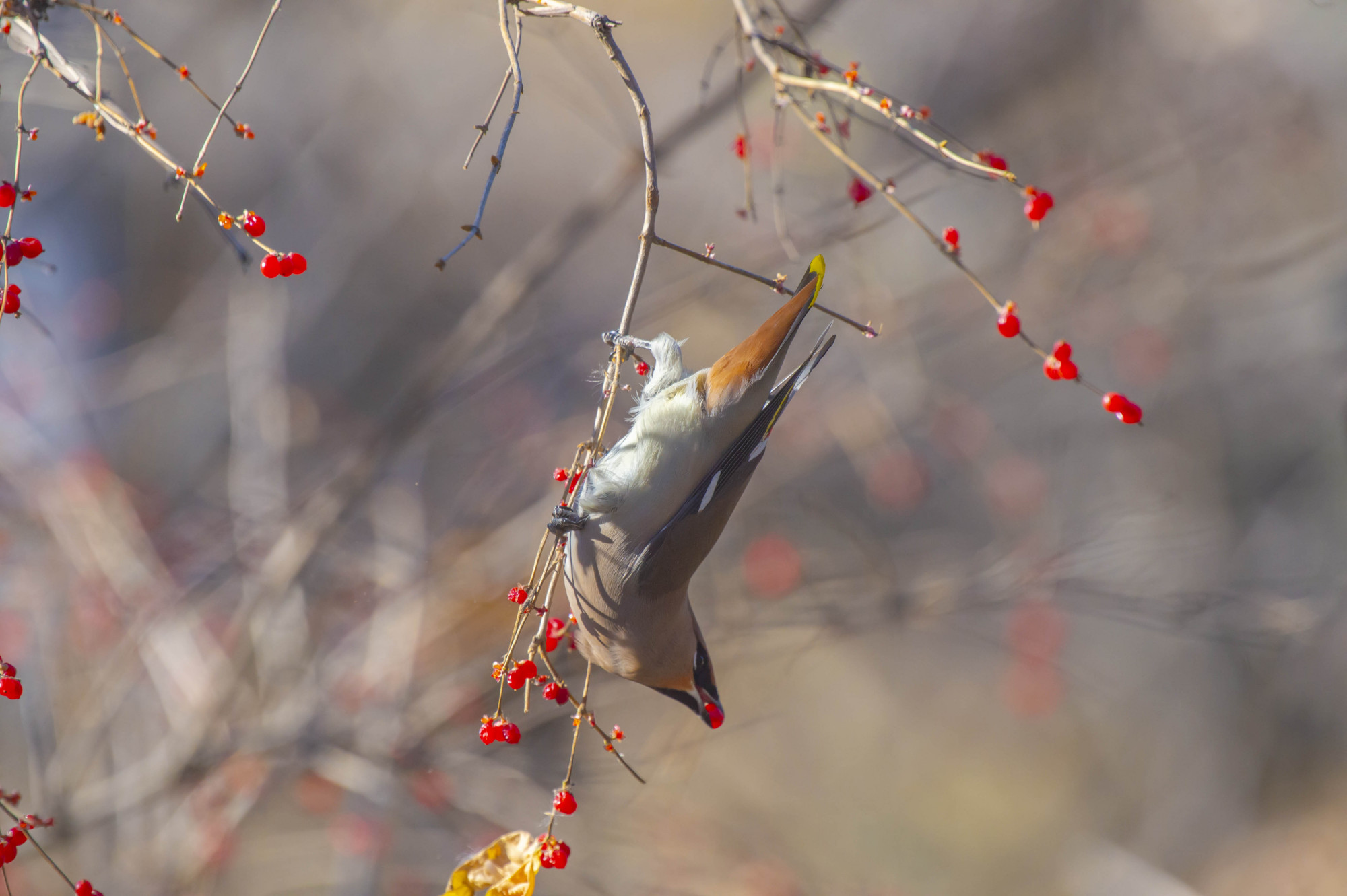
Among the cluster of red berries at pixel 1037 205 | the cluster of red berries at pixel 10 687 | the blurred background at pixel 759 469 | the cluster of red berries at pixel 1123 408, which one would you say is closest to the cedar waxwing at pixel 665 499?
the cluster of red berries at pixel 1037 205

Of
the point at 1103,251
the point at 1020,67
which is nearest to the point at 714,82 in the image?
the point at 1020,67

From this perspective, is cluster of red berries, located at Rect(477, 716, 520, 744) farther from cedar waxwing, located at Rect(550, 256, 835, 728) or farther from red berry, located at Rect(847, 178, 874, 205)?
red berry, located at Rect(847, 178, 874, 205)

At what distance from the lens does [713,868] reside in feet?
14.5

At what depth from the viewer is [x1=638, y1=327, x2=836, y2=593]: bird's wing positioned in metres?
1.85

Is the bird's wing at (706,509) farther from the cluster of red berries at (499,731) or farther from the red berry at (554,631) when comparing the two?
the cluster of red berries at (499,731)

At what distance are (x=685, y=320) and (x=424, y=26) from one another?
A: 2.13 m

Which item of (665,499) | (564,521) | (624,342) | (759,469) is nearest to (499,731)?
(564,521)

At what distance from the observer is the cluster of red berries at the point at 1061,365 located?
4.88 ft

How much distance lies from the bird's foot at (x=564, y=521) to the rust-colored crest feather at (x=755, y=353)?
37 cm

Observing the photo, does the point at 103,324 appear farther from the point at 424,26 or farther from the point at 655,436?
the point at 655,436

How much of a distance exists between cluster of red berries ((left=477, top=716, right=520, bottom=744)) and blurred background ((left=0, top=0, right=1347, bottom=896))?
161 cm

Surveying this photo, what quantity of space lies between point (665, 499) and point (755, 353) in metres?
0.36

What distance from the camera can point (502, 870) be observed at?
65.9 inches

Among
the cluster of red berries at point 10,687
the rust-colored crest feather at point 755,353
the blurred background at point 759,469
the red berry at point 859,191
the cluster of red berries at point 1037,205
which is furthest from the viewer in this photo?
the blurred background at point 759,469
